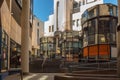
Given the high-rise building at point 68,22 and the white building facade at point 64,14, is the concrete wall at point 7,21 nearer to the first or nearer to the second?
the high-rise building at point 68,22

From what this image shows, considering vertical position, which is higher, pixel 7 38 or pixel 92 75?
pixel 7 38

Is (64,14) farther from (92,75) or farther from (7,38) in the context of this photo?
(92,75)

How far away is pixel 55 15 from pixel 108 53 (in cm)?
6601

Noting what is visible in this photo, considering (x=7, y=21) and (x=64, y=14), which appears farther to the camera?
(x=64, y=14)

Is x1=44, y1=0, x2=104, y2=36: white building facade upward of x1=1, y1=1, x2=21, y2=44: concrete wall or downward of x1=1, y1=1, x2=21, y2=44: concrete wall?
upward

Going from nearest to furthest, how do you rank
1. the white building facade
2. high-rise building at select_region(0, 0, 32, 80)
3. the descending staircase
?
the descending staircase < high-rise building at select_region(0, 0, 32, 80) < the white building facade

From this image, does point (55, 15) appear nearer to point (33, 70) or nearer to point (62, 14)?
point (62, 14)

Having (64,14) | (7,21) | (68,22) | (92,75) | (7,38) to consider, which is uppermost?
(64,14)

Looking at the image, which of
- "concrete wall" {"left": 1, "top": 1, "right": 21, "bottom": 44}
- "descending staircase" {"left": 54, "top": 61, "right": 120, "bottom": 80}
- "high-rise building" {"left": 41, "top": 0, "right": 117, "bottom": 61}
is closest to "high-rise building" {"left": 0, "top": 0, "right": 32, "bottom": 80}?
"concrete wall" {"left": 1, "top": 1, "right": 21, "bottom": 44}

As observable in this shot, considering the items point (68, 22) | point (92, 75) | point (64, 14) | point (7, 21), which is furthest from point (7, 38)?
point (64, 14)

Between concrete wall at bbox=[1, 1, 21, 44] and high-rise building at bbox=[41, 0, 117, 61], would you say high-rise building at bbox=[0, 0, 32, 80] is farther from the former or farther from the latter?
high-rise building at bbox=[41, 0, 117, 61]

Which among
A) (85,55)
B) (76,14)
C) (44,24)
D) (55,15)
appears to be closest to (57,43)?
(76,14)

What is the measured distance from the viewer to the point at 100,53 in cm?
4919

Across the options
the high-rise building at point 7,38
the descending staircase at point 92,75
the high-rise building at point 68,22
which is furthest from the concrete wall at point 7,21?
the high-rise building at point 68,22
